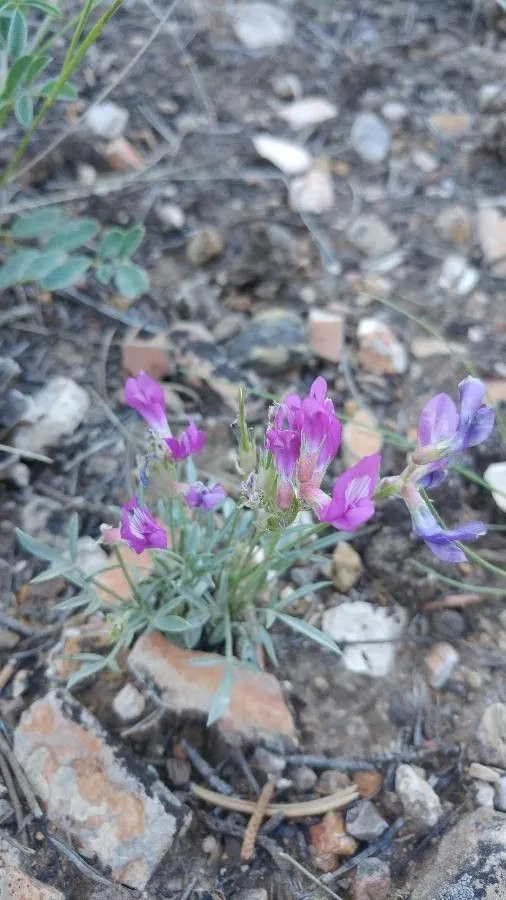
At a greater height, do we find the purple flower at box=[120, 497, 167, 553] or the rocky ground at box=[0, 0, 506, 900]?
the purple flower at box=[120, 497, 167, 553]

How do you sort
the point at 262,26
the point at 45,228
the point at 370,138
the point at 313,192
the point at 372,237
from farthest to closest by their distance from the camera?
the point at 262,26, the point at 370,138, the point at 313,192, the point at 372,237, the point at 45,228

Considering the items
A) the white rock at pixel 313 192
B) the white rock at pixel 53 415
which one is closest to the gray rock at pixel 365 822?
the white rock at pixel 53 415

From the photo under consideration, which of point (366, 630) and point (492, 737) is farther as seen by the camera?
point (366, 630)

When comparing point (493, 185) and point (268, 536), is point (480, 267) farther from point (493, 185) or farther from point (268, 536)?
point (268, 536)

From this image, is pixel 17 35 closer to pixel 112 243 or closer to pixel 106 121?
pixel 112 243

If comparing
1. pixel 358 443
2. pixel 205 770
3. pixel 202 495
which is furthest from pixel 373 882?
pixel 358 443

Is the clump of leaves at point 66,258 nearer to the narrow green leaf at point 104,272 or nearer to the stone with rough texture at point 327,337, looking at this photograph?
the narrow green leaf at point 104,272

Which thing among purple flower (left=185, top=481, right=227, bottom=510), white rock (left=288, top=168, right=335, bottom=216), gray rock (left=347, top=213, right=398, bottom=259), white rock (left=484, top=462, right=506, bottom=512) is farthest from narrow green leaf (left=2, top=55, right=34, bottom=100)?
white rock (left=484, top=462, right=506, bottom=512)

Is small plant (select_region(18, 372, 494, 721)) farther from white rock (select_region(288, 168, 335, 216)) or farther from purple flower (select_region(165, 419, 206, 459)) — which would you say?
white rock (select_region(288, 168, 335, 216))

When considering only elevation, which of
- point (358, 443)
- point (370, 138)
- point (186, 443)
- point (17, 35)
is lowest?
point (358, 443)
